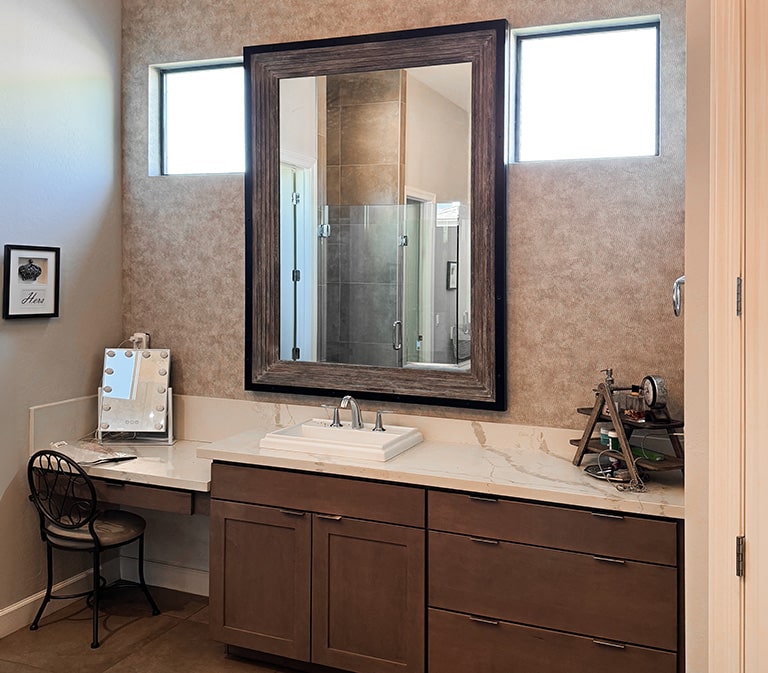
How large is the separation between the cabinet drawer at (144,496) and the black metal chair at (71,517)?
62mm

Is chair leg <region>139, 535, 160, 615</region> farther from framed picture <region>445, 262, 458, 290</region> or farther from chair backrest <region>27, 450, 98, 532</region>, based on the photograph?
framed picture <region>445, 262, 458, 290</region>

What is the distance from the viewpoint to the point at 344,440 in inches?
121

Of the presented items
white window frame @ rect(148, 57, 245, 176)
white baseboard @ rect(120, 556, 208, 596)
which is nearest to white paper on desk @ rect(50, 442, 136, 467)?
white baseboard @ rect(120, 556, 208, 596)

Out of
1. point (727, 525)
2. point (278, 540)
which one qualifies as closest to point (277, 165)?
point (278, 540)

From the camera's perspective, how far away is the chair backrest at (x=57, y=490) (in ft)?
10.3

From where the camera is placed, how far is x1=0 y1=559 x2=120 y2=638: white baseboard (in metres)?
3.22

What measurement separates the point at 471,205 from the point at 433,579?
1.42 metres

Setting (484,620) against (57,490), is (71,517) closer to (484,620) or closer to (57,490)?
(57,490)

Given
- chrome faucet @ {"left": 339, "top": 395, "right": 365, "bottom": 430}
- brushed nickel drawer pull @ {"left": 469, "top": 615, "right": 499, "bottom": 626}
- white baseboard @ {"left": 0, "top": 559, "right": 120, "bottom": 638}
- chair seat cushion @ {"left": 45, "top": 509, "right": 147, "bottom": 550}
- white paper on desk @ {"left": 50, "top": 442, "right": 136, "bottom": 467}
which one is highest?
chrome faucet @ {"left": 339, "top": 395, "right": 365, "bottom": 430}

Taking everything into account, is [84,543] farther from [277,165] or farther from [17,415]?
[277,165]

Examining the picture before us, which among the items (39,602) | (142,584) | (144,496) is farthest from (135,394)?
(39,602)

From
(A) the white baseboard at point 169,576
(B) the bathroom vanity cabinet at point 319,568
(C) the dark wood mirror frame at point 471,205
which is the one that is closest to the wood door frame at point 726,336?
(B) the bathroom vanity cabinet at point 319,568

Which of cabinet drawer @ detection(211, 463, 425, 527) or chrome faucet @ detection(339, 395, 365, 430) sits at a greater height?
chrome faucet @ detection(339, 395, 365, 430)

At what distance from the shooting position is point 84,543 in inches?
122
